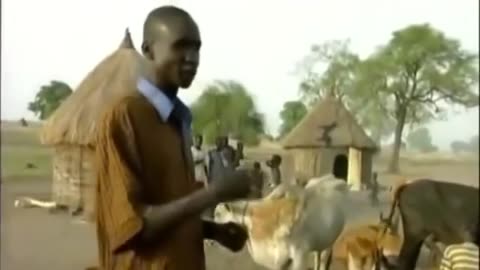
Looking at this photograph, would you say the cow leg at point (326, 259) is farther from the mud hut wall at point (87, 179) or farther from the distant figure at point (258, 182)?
the mud hut wall at point (87, 179)

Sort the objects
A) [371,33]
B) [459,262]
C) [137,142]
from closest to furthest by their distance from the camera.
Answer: [137,142]
[459,262]
[371,33]

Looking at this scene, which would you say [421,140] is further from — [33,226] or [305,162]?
[33,226]

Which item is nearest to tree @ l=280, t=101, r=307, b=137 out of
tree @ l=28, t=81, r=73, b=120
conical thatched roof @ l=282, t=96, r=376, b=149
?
conical thatched roof @ l=282, t=96, r=376, b=149

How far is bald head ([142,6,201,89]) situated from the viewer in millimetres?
614

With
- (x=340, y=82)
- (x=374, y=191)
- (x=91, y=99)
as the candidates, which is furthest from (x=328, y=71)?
(x=91, y=99)

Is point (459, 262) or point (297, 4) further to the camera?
point (297, 4)

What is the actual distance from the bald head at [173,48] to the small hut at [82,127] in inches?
9.1

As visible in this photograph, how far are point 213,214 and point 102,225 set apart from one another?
0.54 feet

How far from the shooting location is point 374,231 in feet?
2.79

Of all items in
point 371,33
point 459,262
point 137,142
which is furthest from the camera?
point 371,33

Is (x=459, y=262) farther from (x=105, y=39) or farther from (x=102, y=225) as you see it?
(x=105, y=39)

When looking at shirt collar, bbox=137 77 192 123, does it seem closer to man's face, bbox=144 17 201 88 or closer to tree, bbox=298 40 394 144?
man's face, bbox=144 17 201 88

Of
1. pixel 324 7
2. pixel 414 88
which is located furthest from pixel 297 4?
pixel 414 88

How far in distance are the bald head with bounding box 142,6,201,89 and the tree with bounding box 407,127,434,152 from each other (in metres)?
0.28
